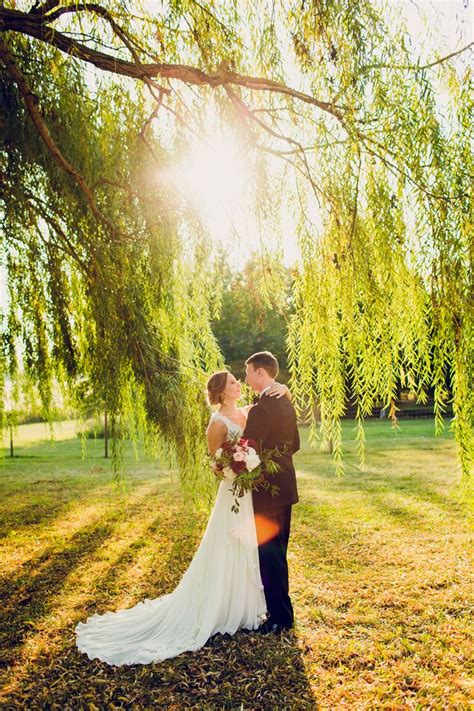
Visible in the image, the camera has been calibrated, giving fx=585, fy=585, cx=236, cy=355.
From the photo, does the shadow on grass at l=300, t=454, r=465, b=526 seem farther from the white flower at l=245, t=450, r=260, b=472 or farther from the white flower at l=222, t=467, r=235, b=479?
the white flower at l=245, t=450, r=260, b=472

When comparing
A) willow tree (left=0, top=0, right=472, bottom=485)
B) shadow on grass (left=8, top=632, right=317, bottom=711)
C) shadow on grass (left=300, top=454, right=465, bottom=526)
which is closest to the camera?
willow tree (left=0, top=0, right=472, bottom=485)

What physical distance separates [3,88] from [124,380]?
6.80 ft

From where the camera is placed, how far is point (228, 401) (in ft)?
13.5

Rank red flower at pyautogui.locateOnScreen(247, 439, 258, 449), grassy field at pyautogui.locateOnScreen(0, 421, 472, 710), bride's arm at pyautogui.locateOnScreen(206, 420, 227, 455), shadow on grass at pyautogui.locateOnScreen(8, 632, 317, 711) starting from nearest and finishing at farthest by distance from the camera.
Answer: shadow on grass at pyautogui.locateOnScreen(8, 632, 317, 711) < grassy field at pyautogui.locateOnScreen(0, 421, 472, 710) < red flower at pyautogui.locateOnScreen(247, 439, 258, 449) < bride's arm at pyautogui.locateOnScreen(206, 420, 227, 455)

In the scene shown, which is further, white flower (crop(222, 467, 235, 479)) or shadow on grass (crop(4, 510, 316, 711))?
white flower (crop(222, 467, 235, 479))

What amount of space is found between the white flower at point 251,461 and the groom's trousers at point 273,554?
42 cm

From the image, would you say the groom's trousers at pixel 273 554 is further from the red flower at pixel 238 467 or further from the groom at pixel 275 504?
the red flower at pixel 238 467

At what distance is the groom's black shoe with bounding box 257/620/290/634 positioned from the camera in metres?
3.91

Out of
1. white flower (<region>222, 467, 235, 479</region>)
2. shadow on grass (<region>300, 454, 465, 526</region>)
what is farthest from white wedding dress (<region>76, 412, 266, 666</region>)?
shadow on grass (<region>300, 454, 465, 526</region>)

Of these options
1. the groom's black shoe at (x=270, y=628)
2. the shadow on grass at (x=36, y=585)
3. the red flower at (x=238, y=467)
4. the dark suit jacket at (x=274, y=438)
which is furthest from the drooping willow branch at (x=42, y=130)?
the shadow on grass at (x=36, y=585)

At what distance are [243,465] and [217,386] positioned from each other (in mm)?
639

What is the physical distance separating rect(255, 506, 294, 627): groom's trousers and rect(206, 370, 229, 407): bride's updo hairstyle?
2.73 feet

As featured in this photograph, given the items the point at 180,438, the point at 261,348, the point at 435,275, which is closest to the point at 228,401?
the point at 180,438

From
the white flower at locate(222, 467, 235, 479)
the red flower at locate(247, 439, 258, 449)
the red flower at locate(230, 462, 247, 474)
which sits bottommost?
the white flower at locate(222, 467, 235, 479)
